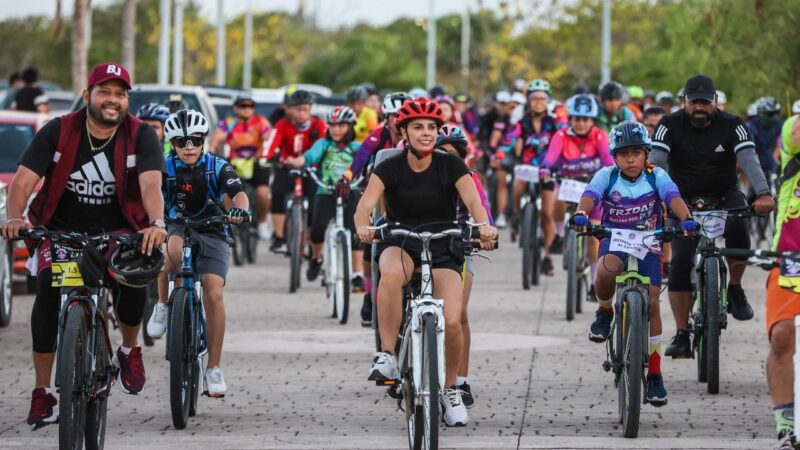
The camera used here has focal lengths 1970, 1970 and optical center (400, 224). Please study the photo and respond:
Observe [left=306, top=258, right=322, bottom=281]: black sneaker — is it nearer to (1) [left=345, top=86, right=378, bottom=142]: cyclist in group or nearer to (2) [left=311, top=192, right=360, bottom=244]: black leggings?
(2) [left=311, top=192, right=360, bottom=244]: black leggings

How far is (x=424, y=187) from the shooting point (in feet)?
33.6

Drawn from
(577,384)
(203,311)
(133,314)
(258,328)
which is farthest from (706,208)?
(258,328)

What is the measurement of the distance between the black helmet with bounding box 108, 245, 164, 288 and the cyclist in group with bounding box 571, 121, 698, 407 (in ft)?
9.13

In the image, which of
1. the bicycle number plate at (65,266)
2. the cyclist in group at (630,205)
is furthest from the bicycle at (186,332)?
the cyclist in group at (630,205)

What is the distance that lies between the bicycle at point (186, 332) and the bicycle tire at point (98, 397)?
1.10 metres

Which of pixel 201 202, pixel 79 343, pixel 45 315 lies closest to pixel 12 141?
pixel 201 202

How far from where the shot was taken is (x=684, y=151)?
12703mm

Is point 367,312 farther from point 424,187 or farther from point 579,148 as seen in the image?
point 424,187

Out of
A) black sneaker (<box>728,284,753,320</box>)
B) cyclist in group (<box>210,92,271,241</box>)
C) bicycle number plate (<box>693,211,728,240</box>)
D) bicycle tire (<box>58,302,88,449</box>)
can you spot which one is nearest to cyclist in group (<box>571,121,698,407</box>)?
bicycle number plate (<box>693,211,728,240</box>)

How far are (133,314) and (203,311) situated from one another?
3.90ft

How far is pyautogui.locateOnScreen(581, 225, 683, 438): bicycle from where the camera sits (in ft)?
33.9

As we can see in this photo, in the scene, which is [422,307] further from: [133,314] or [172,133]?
[172,133]

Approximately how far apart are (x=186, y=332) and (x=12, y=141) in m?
8.89

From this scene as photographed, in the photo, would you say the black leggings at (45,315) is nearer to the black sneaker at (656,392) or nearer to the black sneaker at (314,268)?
the black sneaker at (656,392)
